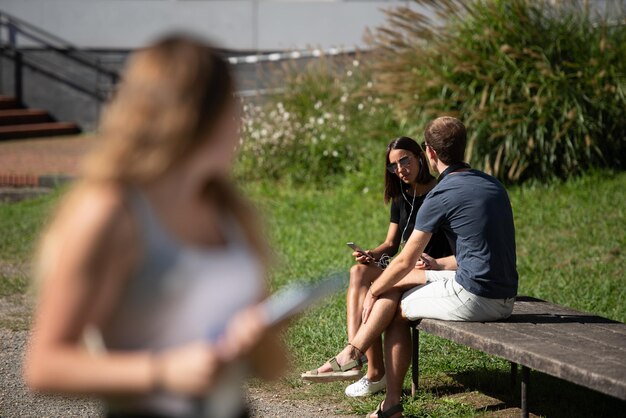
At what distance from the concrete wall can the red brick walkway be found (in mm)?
2190

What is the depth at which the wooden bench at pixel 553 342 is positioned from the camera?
3789 millimetres

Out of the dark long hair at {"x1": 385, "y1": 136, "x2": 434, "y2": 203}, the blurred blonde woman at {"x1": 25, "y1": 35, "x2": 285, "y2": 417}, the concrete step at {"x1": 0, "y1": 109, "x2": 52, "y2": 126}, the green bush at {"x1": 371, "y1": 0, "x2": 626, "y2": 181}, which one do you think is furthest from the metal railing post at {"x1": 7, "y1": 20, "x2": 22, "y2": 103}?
the blurred blonde woman at {"x1": 25, "y1": 35, "x2": 285, "y2": 417}

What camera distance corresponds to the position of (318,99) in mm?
13234

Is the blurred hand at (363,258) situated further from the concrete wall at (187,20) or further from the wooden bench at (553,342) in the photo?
the concrete wall at (187,20)

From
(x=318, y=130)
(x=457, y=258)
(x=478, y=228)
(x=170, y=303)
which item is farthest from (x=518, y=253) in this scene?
(x=170, y=303)

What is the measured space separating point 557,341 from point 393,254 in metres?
1.48

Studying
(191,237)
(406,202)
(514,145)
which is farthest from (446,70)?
(191,237)

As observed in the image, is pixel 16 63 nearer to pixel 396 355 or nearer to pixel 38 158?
pixel 38 158

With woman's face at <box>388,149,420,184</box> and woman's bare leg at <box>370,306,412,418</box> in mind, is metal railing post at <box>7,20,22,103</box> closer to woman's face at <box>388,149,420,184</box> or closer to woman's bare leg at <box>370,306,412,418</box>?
woman's face at <box>388,149,420,184</box>

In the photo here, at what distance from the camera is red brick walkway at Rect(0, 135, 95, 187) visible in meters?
13.6

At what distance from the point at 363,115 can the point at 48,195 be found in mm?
4412

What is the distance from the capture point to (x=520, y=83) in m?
10.5

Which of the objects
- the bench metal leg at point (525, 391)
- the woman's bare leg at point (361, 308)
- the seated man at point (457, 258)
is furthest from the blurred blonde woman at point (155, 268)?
the woman's bare leg at point (361, 308)

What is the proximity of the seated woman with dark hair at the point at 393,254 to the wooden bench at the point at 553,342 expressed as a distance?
243 mm
